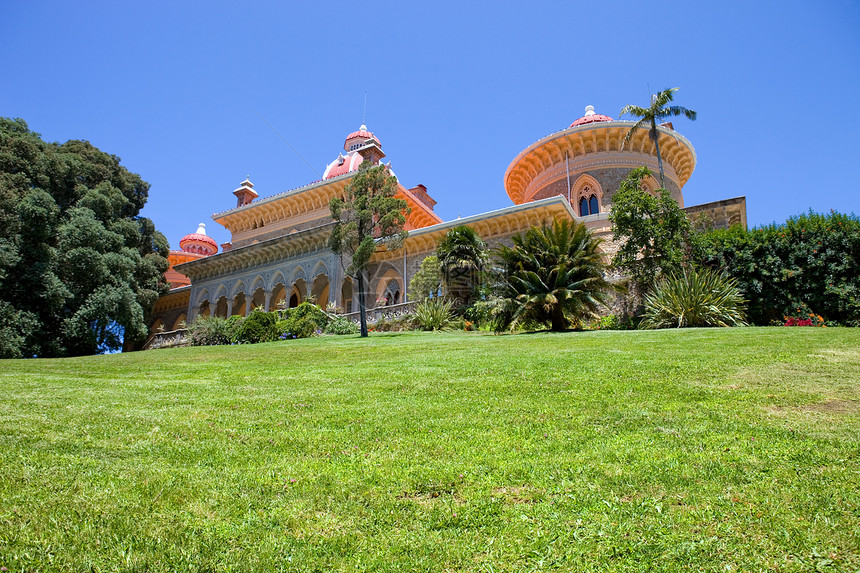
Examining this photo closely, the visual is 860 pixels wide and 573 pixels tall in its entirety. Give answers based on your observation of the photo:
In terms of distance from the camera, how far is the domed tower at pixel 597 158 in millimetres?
26750

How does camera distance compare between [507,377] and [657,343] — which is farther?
[657,343]

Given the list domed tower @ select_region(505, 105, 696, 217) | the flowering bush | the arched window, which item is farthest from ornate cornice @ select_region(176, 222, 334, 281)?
the flowering bush

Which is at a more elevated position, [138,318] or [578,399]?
[138,318]

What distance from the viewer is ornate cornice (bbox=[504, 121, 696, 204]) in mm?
26875

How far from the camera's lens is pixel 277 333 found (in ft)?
64.6

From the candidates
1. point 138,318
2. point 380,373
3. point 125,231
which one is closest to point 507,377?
point 380,373

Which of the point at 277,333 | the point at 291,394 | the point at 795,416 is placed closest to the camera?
the point at 795,416

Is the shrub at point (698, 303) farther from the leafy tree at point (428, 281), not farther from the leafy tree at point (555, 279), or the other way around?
the leafy tree at point (428, 281)

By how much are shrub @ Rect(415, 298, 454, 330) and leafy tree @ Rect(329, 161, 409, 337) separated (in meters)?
2.19

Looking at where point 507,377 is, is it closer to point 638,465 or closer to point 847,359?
point 638,465

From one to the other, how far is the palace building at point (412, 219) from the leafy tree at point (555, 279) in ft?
22.6

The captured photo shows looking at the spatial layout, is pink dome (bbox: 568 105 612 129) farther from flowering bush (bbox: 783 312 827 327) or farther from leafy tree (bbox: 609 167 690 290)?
flowering bush (bbox: 783 312 827 327)

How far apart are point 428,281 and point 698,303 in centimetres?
1020

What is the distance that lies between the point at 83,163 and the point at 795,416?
30.7 m
